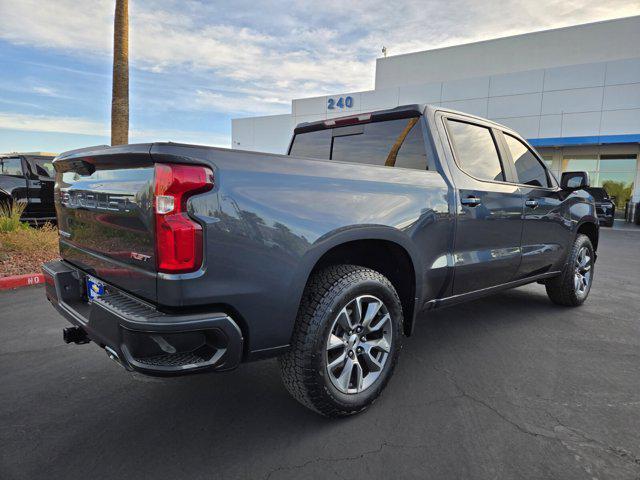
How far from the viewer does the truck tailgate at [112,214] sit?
1957 mm

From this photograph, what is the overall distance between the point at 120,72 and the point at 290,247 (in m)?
8.65

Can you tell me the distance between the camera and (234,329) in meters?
1.97

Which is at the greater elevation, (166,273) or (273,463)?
(166,273)

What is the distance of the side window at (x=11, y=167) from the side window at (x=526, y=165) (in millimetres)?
9981

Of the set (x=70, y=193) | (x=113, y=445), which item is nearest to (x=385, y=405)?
(x=113, y=445)

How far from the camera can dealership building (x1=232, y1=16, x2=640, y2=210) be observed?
1920 centimetres

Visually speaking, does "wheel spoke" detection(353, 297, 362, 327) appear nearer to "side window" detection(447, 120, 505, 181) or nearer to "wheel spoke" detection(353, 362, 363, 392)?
"wheel spoke" detection(353, 362, 363, 392)

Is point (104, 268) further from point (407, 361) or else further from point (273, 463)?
point (407, 361)

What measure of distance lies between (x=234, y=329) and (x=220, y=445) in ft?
2.47

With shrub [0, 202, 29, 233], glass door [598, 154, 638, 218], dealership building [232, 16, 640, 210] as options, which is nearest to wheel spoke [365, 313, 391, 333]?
shrub [0, 202, 29, 233]

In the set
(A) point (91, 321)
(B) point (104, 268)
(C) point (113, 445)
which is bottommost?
(C) point (113, 445)

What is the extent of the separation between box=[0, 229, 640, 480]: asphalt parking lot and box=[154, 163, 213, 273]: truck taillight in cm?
103

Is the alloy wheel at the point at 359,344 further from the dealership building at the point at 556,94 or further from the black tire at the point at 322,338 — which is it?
the dealership building at the point at 556,94

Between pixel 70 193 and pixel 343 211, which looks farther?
pixel 70 193
